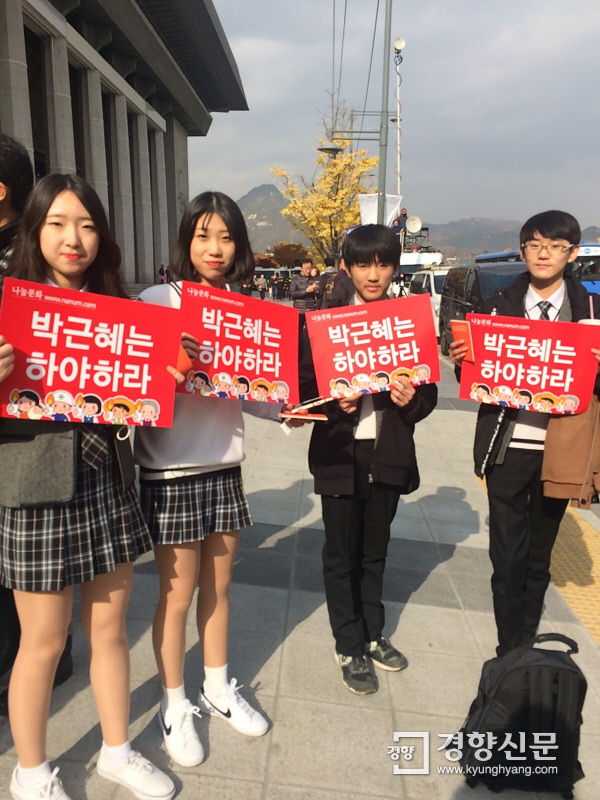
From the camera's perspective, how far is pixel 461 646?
9.82 ft

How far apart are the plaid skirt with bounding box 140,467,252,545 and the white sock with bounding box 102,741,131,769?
692 millimetres

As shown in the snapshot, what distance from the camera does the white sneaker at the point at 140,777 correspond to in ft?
6.37

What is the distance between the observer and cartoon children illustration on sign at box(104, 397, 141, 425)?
5.80ft

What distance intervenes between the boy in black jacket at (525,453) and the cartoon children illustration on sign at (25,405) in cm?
161

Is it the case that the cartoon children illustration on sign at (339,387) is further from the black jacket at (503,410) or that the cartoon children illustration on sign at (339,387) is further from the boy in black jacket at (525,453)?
the black jacket at (503,410)

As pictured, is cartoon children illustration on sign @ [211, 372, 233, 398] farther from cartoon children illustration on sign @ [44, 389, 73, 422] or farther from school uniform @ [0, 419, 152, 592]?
cartoon children illustration on sign @ [44, 389, 73, 422]

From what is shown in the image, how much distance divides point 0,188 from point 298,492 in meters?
3.51

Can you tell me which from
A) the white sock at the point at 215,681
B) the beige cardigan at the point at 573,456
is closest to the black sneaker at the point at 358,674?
the white sock at the point at 215,681

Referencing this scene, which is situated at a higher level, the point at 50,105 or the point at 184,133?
the point at 184,133

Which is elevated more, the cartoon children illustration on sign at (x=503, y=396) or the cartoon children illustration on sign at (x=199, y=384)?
the cartoon children illustration on sign at (x=199, y=384)

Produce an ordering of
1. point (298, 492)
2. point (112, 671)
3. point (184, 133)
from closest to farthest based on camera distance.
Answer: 1. point (112, 671)
2. point (298, 492)
3. point (184, 133)

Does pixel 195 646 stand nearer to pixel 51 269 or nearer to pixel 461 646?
pixel 461 646

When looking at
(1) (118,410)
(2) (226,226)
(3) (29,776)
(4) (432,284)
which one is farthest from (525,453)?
(4) (432,284)

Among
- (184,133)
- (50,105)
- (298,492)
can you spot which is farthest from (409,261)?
(298,492)
